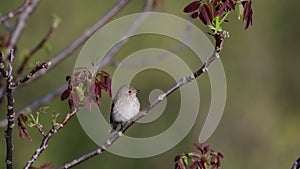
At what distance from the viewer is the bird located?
4047 millimetres

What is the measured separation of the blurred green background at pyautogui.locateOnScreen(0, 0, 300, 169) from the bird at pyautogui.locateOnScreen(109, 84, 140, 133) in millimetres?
2513

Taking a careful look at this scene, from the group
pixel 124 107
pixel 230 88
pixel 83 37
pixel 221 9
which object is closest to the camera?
pixel 221 9

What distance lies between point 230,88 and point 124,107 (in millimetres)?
4137

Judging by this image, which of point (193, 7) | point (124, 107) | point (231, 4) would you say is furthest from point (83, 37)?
point (124, 107)

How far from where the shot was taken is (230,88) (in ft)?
26.5

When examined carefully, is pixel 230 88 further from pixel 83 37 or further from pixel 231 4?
pixel 231 4

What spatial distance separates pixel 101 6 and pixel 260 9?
221 cm

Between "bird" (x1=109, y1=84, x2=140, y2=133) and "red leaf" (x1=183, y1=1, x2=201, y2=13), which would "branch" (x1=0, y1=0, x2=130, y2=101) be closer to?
"red leaf" (x1=183, y1=1, x2=201, y2=13)

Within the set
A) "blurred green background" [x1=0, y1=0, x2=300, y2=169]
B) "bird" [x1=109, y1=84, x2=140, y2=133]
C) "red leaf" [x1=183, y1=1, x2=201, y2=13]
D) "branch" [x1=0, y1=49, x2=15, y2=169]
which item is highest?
"blurred green background" [x1=0, y1=0, x2=300, y2=169]

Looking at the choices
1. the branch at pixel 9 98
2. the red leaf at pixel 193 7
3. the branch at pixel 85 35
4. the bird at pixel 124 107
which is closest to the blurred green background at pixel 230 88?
the bird at pixel 124 107

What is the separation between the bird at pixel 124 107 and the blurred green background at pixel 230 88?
98.9 inches

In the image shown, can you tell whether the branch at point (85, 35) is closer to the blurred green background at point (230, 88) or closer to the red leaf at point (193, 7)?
the red leaf at point (193, 7)

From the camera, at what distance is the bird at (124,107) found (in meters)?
4.05

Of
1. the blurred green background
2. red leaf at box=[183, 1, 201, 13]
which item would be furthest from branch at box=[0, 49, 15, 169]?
the blurred green background
